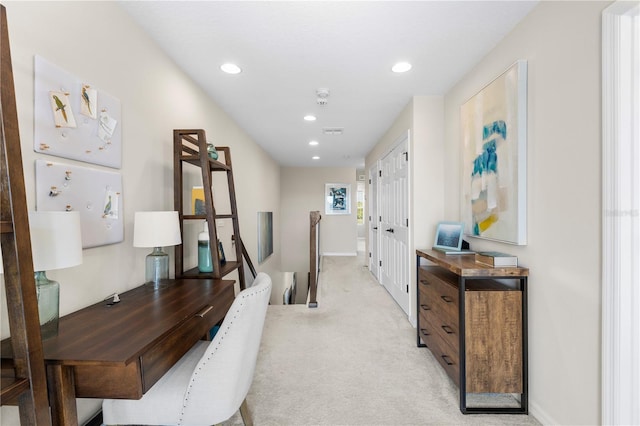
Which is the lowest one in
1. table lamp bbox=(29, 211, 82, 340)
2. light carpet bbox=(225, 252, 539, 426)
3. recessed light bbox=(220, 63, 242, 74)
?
light carpet bbox=(225, 252, 539, 426)

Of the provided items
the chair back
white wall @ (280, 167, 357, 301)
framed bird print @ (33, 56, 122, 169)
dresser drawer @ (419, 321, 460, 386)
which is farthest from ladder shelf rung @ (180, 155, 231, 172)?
white wall @ (280, 167, 357, 301)

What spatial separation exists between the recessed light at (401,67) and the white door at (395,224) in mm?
967

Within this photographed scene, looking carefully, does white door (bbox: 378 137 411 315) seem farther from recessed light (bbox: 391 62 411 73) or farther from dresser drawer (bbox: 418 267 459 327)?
recessed light (bbox: 391 62 411 73)

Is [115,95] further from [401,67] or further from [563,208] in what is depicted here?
[563,208]

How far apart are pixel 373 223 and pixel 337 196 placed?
2.35 meters

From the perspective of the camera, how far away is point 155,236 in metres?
1.67

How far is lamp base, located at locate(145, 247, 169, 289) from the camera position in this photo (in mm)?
1811

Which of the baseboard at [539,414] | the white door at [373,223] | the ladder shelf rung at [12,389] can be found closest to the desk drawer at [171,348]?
the ladder shelf rung at [12,389]

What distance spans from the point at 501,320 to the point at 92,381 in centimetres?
205

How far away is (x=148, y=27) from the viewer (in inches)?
74.0

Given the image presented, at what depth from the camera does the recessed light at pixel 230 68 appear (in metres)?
2.34

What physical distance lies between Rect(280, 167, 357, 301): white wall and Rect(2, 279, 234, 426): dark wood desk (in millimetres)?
6331

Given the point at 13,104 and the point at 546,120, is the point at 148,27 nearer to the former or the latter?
the point at 13,104

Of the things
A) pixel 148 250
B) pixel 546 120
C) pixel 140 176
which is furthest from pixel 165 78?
pixel 546 120
